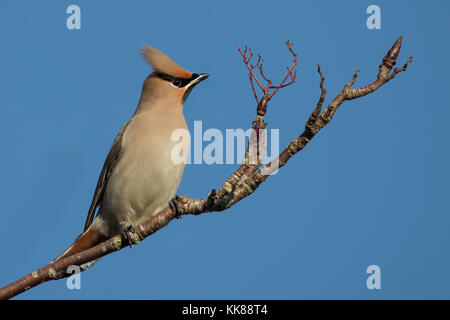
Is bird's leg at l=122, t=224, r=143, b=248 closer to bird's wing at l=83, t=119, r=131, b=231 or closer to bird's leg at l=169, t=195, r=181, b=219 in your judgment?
bird's leg at l=169, t=195, r=181, b=219

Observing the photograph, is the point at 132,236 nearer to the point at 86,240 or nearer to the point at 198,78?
the point at 86,240

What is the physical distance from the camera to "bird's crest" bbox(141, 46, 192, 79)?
18.0ft

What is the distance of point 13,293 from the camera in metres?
3.45

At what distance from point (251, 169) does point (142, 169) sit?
1.75m

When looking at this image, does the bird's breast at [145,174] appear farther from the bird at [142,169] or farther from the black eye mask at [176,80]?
the black eye mask at [176,80]

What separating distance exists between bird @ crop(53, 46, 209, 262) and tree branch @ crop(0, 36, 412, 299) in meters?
0.99

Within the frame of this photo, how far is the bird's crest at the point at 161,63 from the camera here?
5480mm

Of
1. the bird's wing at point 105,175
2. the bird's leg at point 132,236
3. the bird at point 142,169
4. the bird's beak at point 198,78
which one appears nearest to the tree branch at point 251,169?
the bird's leg at point 132,236

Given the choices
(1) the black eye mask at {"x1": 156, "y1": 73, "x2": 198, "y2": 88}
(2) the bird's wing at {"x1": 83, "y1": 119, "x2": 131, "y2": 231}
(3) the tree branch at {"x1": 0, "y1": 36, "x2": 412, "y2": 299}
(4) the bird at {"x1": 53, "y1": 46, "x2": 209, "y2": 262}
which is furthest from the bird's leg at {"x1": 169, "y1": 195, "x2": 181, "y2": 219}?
(1) the black eye mask at {"x1": 156, "y1": 73, "x2": 198, "y2": 88}
